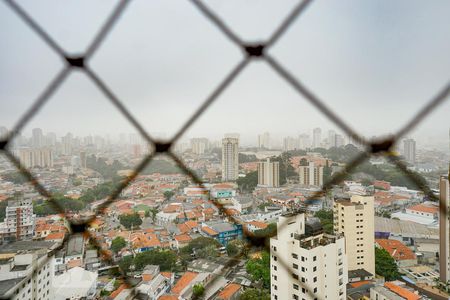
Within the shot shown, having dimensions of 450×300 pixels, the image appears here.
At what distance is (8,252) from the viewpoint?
2.38 m

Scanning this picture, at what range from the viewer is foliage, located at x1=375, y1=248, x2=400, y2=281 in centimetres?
472

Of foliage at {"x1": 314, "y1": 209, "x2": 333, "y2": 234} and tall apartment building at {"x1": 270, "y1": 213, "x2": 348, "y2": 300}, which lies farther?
foliage at {"x1": 314, "y1": 209, "x2": 333, "y2": 234}

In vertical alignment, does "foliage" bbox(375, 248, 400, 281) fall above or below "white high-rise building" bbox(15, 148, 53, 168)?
below

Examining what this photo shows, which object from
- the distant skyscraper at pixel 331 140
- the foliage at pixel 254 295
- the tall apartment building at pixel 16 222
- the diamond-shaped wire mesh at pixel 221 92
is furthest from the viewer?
the foliage at pixel 254 295

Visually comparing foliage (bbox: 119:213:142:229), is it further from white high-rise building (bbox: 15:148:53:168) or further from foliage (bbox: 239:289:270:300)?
white high-rise building (bbox: 15:148:53:168)

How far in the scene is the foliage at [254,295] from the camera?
138 inches

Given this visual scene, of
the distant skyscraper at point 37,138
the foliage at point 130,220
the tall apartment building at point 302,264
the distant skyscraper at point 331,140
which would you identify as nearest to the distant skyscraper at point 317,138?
the distant skyscraper at point 331,140

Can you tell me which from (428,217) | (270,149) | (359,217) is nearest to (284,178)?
(270,149)

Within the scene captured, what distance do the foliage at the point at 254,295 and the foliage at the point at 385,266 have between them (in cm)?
196

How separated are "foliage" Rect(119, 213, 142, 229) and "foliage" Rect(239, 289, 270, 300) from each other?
2.68m

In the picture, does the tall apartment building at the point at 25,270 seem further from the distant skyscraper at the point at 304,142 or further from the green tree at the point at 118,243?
the green tree at the point at 118,243

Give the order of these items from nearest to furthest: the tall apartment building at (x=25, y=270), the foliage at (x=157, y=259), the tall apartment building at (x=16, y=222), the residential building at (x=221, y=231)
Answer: the tall apartment building at (x=25, y=270) → the tall apartment building at (x=16, y=222) → the residential building at (x=221, y=231) → the foliage at (x=157, y=259)

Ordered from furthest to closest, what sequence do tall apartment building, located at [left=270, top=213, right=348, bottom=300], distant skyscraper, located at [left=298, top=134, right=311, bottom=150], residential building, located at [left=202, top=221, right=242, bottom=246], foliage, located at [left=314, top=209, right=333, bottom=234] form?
1. foliage, located at [left=314, top=209, right=333, bottom=234]
2. residential building, located at [left=202, top=221, right=242, bottom=246]
3. tall apartment building, located at [left=270, top=213, right=348, bottom=300]
4. distant skyscraper, located at [left=298, top=134, right=311, bottom=150]

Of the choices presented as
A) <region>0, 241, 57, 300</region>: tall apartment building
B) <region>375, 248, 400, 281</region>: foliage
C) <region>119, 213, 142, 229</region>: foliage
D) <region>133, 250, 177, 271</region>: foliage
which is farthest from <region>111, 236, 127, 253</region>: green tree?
<region>375, 248, 400, 281</region>: foliage
